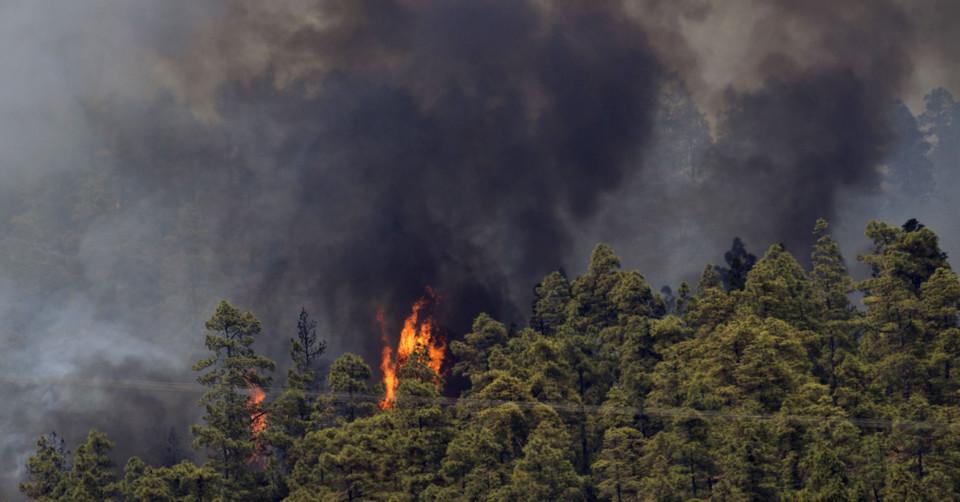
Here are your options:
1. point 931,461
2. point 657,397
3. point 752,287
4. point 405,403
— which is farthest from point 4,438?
point 931,461

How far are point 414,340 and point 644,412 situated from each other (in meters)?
58.2

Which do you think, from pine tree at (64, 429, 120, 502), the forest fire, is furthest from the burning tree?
the forest fire

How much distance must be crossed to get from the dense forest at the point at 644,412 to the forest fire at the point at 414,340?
28586 mm

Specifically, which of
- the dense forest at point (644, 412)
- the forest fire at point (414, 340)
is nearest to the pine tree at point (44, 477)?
the dense forest at point (644, 412)

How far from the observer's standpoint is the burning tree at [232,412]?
82.7 m

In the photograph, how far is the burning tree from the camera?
271 ft

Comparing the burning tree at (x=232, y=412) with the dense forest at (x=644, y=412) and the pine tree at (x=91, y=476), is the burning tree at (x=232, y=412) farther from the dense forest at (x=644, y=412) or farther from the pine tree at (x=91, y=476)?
the pine tree at (x=91, y=476)

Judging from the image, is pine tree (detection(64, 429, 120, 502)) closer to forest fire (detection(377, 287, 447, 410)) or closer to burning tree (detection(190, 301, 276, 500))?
burning tree (detection(190, 301, 276, 500))

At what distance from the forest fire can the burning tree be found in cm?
3881

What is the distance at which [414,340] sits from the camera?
130750 mm

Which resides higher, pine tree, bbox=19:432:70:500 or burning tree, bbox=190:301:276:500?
burning tree, bbox=190:301:276:500

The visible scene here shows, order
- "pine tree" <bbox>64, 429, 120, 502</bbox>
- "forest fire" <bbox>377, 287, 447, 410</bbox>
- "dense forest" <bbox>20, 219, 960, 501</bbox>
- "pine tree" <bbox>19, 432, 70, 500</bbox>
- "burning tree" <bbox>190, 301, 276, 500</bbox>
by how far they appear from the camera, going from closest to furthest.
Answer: "dense forest" <bbox>20, 219, 960, 501</bbox>, "pine tree" <bbox>64, 429, 120, 502</bbox>, "pine tree" <bbox>19, 432, 70, 500</bbox>, "burning tree" <bbox>190, 301, 276, 500</bbox>, "forest fire" <bbox>377, 287, 447, 410</bbox>

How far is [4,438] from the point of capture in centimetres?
13650

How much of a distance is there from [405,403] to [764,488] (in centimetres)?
3754
